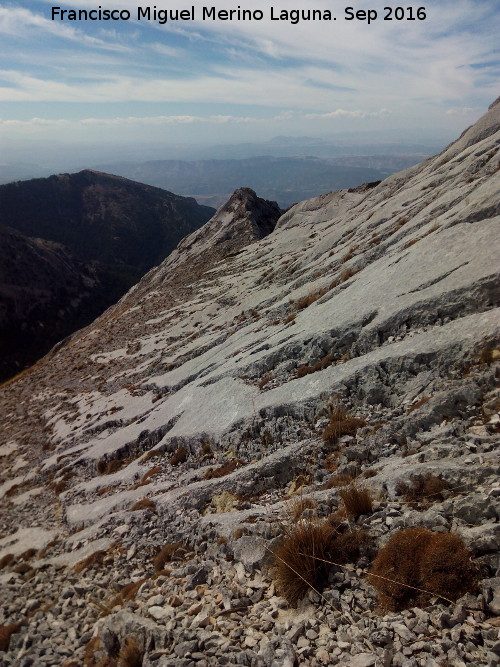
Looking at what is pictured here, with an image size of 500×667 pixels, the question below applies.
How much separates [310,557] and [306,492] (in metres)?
2.93

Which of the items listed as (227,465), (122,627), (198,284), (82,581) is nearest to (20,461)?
(82,581)

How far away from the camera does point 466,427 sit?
9.63 metres

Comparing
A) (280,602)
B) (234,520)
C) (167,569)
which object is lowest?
(167,569)

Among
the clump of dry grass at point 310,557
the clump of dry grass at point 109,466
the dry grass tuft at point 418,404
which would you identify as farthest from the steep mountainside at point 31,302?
the clump of dry grass at point 310,557

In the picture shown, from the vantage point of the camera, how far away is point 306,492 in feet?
34.6

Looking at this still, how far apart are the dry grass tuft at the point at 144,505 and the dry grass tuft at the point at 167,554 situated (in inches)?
111

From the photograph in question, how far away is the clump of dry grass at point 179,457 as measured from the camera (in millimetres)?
17500

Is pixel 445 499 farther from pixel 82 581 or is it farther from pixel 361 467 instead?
pixel 82 581

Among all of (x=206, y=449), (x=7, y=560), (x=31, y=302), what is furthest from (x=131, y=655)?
(x=31, y=302)

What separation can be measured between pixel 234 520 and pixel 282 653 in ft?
15.3

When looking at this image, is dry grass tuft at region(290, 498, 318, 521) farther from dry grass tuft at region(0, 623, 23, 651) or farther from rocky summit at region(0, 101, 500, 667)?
dry grass tuft at region(0, 623, 23, 651)

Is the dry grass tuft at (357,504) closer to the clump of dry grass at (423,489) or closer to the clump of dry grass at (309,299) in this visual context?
the clump of dry grass at (423,489)

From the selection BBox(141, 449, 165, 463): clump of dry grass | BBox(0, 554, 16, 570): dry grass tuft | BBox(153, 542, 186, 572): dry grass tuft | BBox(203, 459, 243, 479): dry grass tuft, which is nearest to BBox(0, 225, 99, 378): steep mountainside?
BBox(0, 554, 16, 570): dry grass tuft

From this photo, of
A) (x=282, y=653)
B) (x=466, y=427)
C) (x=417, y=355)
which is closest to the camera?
(x=282, y=653)
